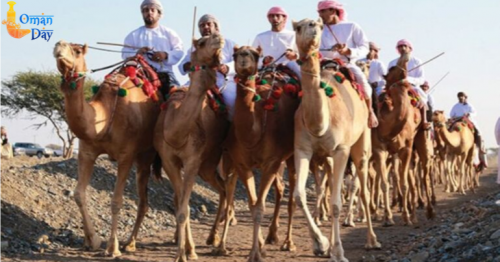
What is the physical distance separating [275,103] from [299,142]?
80cm

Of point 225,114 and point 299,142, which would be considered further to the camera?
point 225,114

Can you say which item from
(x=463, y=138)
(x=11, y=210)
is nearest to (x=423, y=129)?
(x=11, y=210)

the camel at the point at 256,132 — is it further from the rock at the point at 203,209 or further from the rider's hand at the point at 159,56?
the rock at the point at 203,209

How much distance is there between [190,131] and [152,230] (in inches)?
152

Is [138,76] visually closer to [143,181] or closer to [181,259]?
[143,181]

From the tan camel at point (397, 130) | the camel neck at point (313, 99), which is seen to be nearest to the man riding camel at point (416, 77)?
the tan camel at point (397, 130)

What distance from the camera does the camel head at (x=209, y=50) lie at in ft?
31.3

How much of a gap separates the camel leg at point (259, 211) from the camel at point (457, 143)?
11859mm

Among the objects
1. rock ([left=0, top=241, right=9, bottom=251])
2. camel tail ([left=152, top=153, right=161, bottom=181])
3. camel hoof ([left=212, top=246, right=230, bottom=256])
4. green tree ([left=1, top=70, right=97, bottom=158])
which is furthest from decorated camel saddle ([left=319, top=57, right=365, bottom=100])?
green tree ([left=1, top=70, right=97, bottom=158])

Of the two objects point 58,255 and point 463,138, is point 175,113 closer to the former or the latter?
point 58,255

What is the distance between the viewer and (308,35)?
8.87 m

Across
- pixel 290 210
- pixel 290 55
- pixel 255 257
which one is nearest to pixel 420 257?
pixel 255 257

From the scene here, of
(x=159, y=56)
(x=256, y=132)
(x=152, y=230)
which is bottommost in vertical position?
(x=152, y=230)

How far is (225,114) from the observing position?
10484 millimetres
